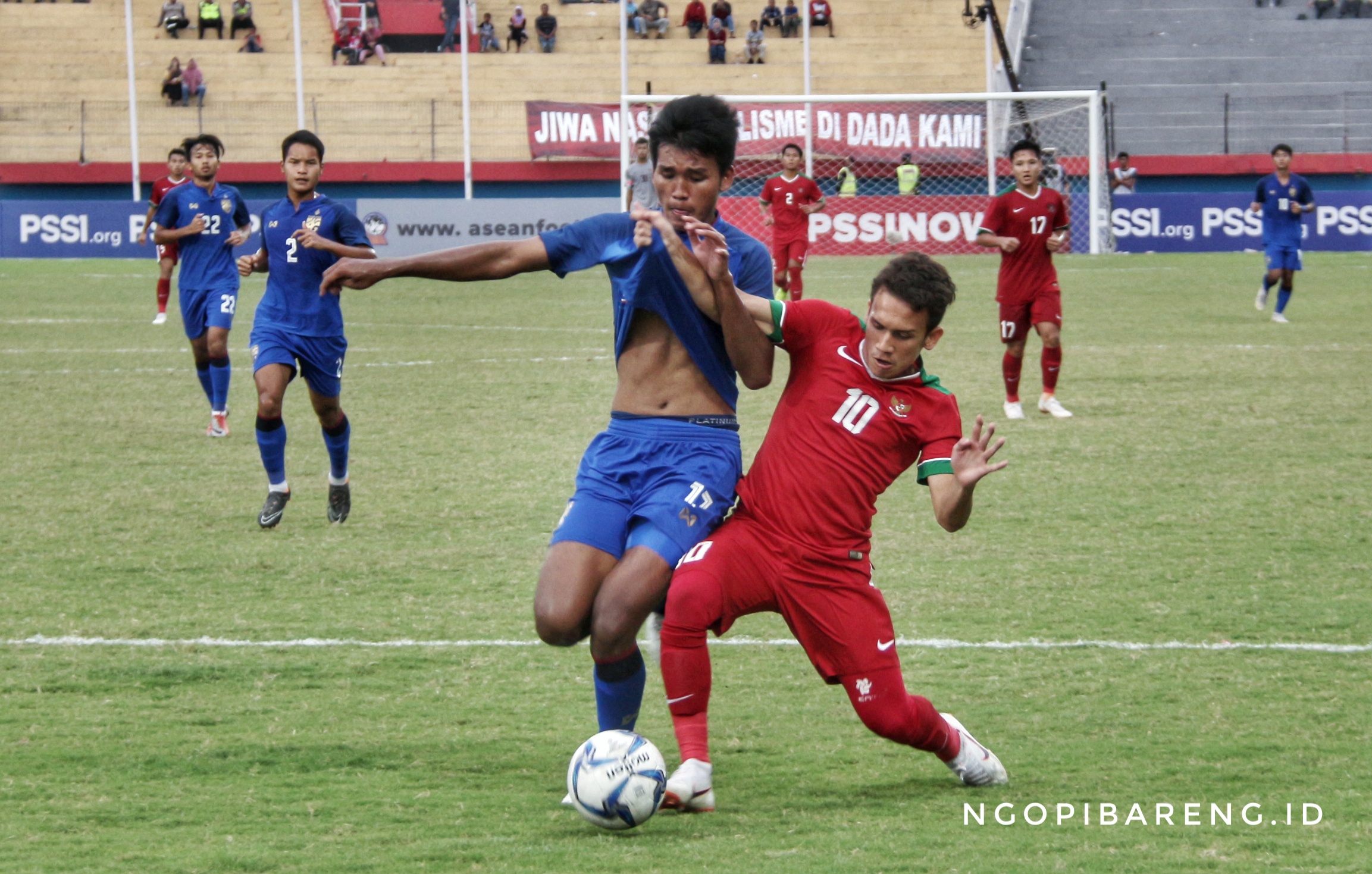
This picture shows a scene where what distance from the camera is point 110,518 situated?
845cm

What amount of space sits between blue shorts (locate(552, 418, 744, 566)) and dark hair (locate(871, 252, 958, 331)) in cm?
67

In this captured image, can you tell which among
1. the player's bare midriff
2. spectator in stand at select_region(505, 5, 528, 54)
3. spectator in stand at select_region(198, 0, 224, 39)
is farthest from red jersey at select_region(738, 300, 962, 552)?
spectator in stand at select_region(198, 0, 224, 39)

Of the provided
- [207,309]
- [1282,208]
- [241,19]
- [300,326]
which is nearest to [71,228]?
[241,19]

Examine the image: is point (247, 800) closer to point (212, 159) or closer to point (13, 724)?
point (13, 724)

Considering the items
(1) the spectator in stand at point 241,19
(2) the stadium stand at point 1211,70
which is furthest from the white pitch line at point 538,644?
(1) the spectator in stand at point 241,19

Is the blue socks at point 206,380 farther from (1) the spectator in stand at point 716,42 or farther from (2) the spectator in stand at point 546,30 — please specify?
(2) the spectator in stand at point 546,30

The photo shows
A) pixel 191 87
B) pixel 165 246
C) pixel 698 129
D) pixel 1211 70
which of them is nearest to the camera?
pixel 698 129

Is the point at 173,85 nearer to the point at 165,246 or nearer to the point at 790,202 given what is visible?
the point at 790,202

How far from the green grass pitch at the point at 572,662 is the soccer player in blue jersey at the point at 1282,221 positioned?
6408 millimetres

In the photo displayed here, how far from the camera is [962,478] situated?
13.9ft

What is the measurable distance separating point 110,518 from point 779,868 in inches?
227

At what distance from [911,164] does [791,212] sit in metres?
9.16

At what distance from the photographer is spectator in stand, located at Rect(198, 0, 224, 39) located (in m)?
39.4

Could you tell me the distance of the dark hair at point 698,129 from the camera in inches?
174
